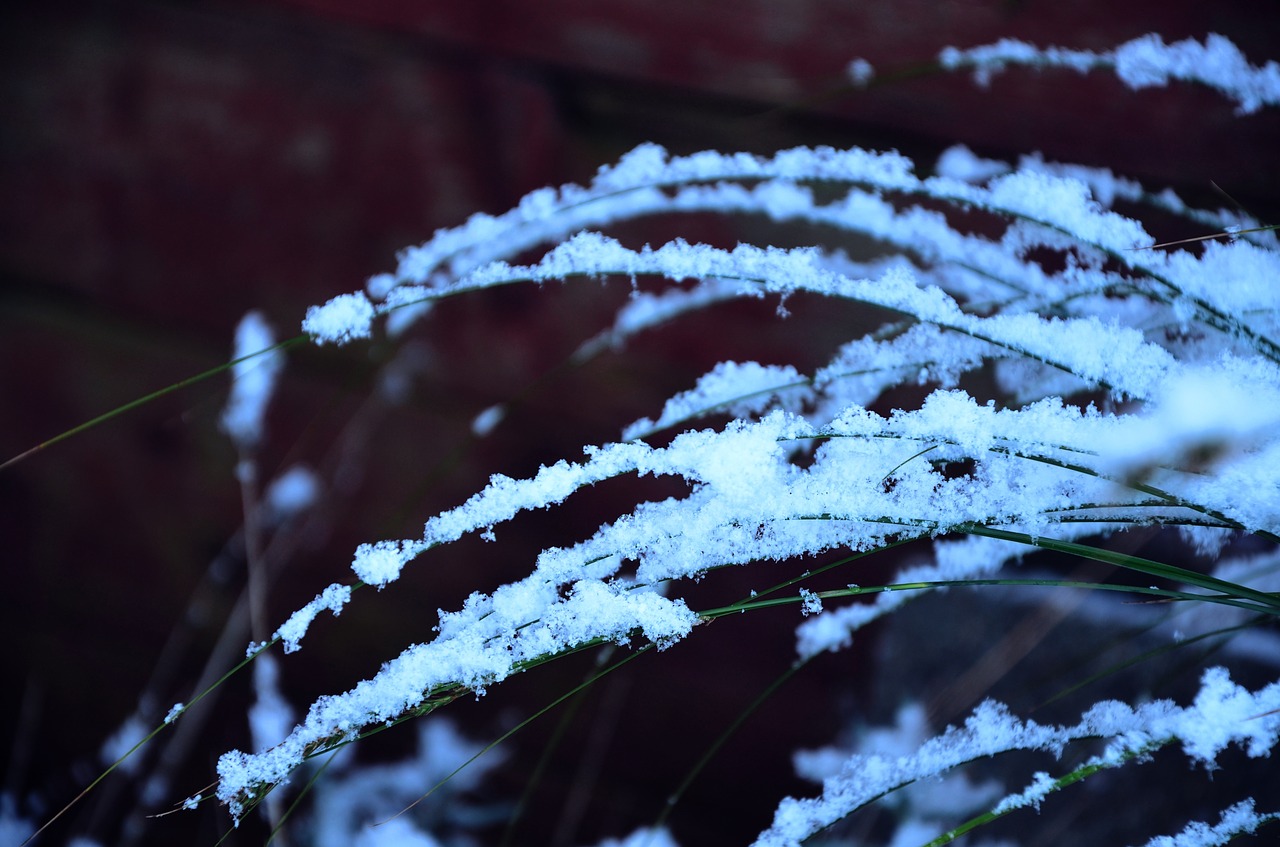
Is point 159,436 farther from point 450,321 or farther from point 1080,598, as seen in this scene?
point 1080,598

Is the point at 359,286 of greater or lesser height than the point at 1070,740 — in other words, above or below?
above

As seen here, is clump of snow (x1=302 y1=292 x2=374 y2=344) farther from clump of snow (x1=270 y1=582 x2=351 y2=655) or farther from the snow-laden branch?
the snow-laden branch

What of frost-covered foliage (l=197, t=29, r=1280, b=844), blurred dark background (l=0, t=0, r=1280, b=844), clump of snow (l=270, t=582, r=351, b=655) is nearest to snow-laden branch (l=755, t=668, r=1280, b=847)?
frost-covered foliage (l=197, t=29, r=1280, b=844)

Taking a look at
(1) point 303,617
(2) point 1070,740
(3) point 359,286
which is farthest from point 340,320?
A: (3) point 359,286

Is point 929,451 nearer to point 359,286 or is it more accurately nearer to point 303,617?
point 303,617

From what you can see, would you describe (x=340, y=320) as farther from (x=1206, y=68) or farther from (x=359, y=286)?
(x=359, y=286)

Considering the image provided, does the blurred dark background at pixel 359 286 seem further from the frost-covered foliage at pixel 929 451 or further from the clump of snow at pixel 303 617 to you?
the clump of snow at pixel 303 617

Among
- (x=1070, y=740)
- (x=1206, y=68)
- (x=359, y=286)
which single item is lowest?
(x=1070, y=740)

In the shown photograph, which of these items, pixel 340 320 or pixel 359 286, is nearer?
pixel 340 320
